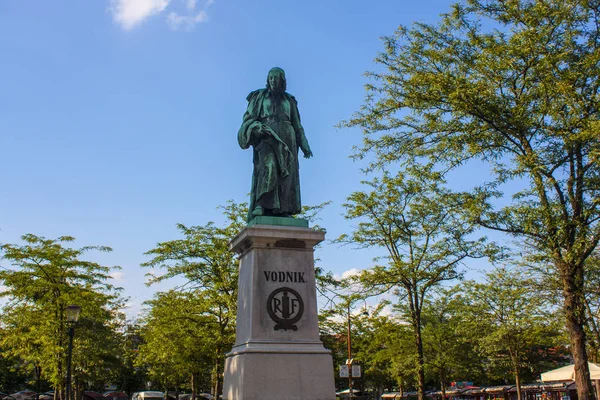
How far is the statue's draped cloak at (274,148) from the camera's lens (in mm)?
9773

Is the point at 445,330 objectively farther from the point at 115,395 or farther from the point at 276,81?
the point at 115,395

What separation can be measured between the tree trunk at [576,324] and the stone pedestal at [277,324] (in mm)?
6899

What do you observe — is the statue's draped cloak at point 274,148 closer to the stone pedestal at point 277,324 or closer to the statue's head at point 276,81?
the statue's head at point 276,81

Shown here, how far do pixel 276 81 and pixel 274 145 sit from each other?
4.47 ft

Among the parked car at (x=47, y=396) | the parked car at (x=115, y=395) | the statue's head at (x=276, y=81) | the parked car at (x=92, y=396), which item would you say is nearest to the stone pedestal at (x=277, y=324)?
the statue's head at (x=276, y=81)

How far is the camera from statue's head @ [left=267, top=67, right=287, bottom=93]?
34.2 ft

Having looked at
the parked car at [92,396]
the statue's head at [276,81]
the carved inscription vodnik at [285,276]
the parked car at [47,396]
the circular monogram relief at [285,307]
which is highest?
the statue's head at [276,81]

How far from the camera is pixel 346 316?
1177 inches

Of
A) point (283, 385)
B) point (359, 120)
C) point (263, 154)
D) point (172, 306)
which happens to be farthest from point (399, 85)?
point (172, 306)

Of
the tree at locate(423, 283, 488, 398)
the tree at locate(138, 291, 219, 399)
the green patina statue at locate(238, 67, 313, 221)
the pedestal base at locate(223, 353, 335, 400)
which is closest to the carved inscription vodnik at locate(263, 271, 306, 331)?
the pedestal base at locate(223, 353, 335, 400)

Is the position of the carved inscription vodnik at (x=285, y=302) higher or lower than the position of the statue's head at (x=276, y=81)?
lower

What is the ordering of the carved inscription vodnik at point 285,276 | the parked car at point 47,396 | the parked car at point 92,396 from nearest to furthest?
the carved inscription vodnik at point 285,276
the parked car at point 47,396
the parked car at point 92,396

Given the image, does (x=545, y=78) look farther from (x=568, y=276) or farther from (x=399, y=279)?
(x=399, y=279)

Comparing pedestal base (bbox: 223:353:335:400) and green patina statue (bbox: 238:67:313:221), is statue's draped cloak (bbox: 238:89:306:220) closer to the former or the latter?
green patina statue (bbox: 238:67:313:221)
